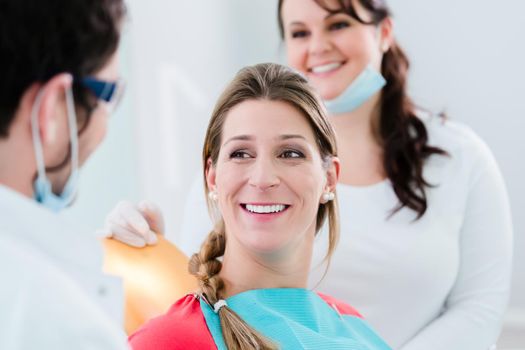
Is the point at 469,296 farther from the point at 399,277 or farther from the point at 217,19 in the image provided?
the point at 217,19

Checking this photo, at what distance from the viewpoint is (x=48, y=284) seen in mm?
858

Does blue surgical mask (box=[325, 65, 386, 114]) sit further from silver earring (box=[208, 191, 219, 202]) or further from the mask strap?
the mask strap

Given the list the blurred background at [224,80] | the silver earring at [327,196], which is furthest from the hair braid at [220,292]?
the blurred background at [224,80]

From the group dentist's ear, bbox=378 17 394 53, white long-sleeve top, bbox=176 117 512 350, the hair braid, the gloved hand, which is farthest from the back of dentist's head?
dentist's ear, bbox=378 17 394 53

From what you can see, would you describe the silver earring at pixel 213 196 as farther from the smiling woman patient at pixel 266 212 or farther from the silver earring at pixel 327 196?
the silver earring at pixel 327 196

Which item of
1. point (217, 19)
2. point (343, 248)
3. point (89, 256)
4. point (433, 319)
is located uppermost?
point (217, 19)

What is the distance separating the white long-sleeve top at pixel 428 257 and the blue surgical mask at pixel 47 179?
92 cm

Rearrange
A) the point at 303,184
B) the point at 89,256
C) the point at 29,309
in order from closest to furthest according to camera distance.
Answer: the point at 29,309, the point at 89,256, the point at 303,184

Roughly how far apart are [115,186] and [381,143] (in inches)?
56.2

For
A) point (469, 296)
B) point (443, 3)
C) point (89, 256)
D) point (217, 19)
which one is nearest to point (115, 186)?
point (217, 19)

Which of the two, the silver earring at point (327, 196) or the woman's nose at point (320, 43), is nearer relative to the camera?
the silver earring at point (327, 196)

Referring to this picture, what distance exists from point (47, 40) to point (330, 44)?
1.17 metres

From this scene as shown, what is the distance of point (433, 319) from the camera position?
6.37 feet

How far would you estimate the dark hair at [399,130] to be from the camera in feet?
6.36
